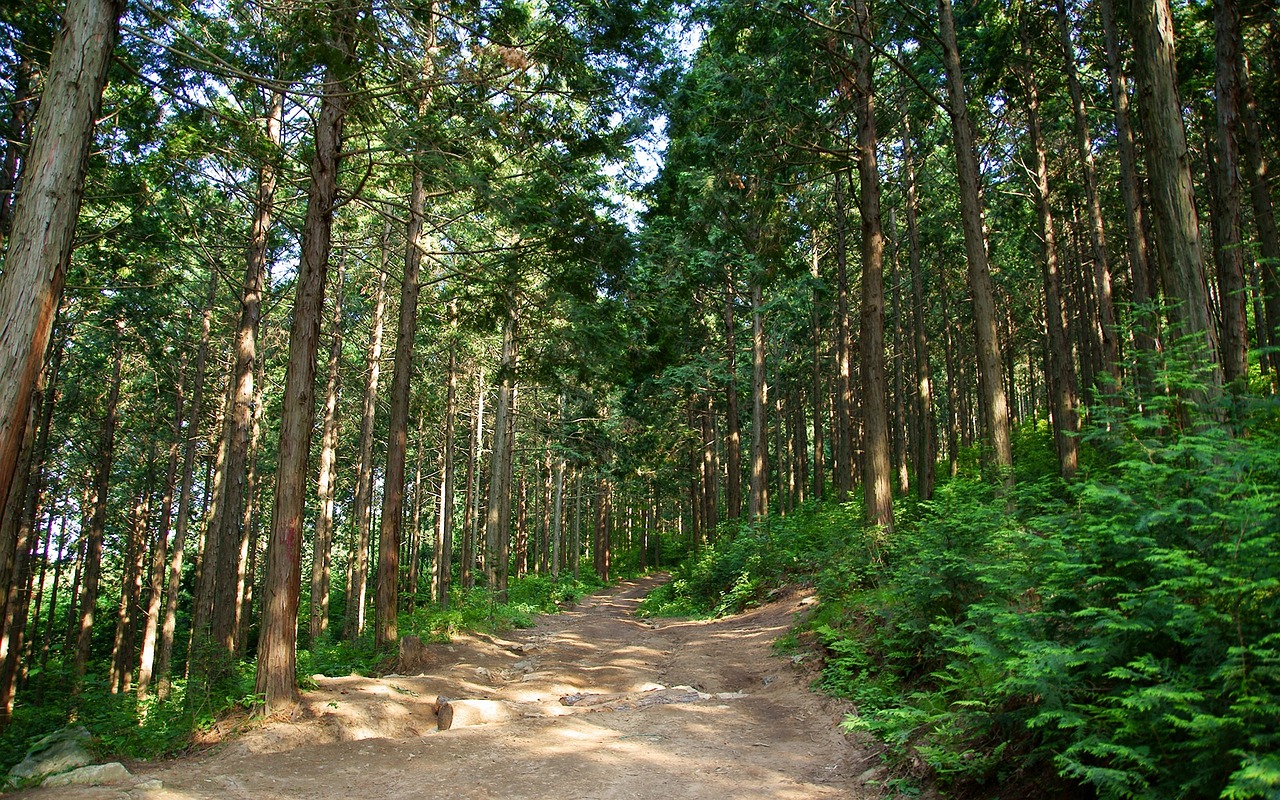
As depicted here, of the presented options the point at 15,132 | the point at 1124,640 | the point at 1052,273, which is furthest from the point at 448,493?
the point at 1124,640

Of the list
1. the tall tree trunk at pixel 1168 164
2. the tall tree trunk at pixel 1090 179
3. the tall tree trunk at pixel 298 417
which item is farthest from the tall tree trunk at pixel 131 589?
the tall tree trunk at pixel 1090 179

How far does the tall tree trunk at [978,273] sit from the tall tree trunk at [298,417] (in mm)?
8972

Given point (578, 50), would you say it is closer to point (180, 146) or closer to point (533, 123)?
point (533, 123)

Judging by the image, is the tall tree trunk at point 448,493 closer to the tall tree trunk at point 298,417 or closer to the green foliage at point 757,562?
the green foliage at point 757,562

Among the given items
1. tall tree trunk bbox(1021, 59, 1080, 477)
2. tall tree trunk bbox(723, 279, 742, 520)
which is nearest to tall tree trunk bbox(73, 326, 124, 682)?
tall tree trunk bbox(723, 279, 742, 520)

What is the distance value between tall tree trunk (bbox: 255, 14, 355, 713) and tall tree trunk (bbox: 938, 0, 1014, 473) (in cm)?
897

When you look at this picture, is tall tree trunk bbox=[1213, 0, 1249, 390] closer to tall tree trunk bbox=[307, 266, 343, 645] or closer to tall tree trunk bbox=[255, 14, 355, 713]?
tall tree trunk bbox=[255, 14, 355, 713]

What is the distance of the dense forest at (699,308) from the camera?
4.12 metres

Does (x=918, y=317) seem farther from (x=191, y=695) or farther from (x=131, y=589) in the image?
(x=131, y=589)

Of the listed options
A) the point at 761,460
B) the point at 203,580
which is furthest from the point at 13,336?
the point at 761,460

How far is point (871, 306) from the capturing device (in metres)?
12.6

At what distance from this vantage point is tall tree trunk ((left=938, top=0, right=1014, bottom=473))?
10555 mm

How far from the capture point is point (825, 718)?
23.5 feet

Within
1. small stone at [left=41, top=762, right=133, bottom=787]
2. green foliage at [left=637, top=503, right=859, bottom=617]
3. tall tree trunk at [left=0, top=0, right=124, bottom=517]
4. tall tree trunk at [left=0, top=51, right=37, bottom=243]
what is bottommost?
small stone at [left=41, top=762, right=133, bottom=787]
